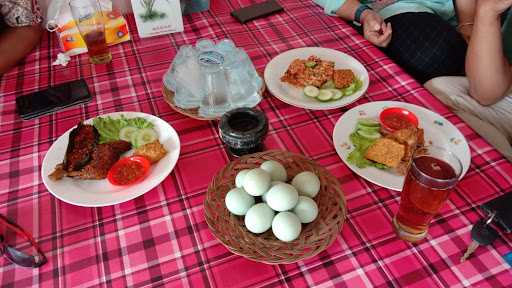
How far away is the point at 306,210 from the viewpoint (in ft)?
2.36

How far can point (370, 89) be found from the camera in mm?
1139

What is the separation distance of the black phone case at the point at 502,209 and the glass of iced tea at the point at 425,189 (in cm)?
10

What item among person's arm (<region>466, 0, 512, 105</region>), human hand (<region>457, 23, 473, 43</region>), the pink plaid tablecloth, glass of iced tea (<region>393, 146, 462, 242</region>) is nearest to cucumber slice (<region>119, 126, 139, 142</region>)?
the pink plaid tablecloth

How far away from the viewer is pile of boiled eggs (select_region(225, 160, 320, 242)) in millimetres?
701

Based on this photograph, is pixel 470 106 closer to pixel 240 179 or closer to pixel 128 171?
pixel 240 179

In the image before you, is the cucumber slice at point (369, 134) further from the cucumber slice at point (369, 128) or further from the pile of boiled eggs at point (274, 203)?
the pile of boiled eggs at point (274, 203)

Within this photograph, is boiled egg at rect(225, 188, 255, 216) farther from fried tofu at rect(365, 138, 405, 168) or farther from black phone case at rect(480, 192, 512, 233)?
black phone case at rect(480, 192, 512, 233)

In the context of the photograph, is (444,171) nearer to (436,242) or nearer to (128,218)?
(436,242)

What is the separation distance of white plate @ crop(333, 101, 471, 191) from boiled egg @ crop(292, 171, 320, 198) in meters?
0.16

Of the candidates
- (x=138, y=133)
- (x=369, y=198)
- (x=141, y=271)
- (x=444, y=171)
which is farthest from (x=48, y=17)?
(x=444, y=171)

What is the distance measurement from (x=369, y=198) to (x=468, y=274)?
232 mm

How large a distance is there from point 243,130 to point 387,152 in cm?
33

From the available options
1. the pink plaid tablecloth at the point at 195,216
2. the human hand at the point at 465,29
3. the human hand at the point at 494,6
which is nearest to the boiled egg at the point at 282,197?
the pink plaid tablecloth at the point at 195,216

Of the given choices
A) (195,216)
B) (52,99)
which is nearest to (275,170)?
(195,216)
